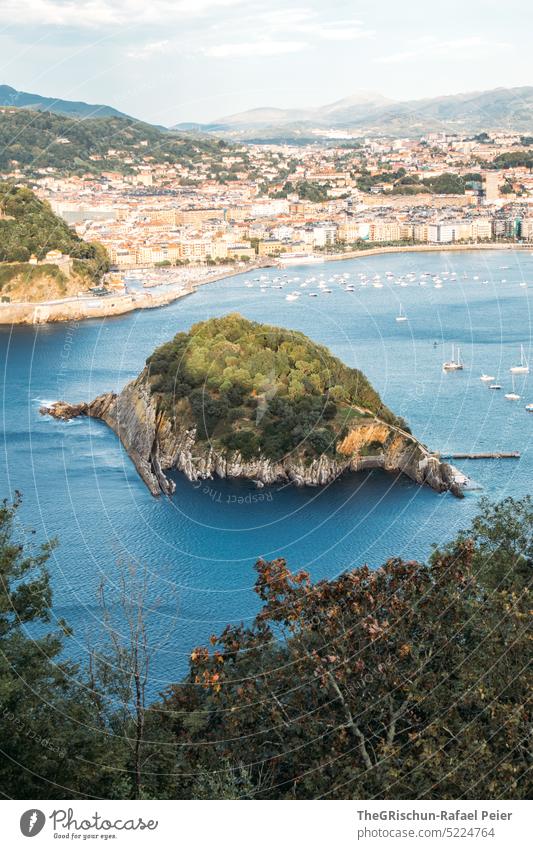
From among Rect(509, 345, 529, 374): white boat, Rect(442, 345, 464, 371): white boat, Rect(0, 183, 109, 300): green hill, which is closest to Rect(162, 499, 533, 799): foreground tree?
Rect(509, 345, 529, 374): white boat

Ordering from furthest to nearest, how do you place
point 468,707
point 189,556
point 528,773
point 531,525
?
point 189,556 → point 531,525 → point 468,707 → point 528,773

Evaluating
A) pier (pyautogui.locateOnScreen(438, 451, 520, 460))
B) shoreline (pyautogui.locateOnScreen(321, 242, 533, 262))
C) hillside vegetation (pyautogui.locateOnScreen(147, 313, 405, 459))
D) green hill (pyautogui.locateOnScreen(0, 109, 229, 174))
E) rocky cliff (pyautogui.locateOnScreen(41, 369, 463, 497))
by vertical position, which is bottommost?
shoreline (pyautogui.locateOnScreen(321, 242, 533, 262))

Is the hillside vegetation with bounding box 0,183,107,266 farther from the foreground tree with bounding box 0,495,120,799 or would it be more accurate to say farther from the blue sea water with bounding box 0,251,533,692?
the foreground tree with bounding box 0,495,120,799

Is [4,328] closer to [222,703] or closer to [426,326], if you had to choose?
[426,326]

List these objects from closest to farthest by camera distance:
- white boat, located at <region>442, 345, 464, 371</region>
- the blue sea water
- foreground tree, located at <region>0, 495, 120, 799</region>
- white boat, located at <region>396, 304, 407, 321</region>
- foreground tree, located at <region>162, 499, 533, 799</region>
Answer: foreground tree, located at <region>162, 499, 533, 799</region>
foreground tree, located at <region>0, 495, 120, 799</region>
the blue sea water
white boat, located at <region>442, 345, 464, 371</region>
white boat, located at <region>396, 304, 407, 321</region>

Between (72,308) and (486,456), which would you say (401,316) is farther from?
(486,456)
